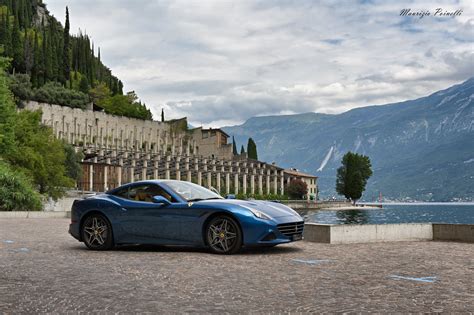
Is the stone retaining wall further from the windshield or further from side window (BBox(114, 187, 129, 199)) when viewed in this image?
side window (BBox(114, 187, 129, 199))

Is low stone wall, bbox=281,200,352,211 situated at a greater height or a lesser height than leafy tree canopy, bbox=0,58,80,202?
lesser

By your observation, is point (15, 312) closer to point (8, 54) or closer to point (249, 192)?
point (8, 54)

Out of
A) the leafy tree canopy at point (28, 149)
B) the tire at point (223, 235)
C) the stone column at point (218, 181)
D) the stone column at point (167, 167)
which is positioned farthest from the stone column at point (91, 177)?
the tire at point (223, 235)

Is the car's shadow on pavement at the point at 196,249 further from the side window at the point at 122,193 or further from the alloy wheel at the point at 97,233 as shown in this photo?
the side window at the point at 122,193

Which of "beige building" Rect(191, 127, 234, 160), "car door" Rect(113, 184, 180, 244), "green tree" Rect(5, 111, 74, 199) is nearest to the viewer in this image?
"car door" Rect(113, 184, 180, 244)

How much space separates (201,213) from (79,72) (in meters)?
154

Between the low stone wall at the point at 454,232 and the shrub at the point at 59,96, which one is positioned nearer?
the low stone wall at the point at 454,232

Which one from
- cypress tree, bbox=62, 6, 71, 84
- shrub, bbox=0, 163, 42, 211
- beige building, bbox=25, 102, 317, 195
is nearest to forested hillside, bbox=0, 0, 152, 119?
cypress tree, bbox=62, 6, 71, 84

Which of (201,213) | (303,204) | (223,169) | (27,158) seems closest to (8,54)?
(223,169)

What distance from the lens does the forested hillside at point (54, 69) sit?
440 feet

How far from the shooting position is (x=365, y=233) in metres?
15.9

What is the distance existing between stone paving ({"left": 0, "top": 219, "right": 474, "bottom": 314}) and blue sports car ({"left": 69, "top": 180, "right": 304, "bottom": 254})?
32 cm

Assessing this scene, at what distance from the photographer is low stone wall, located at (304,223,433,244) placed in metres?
15.4

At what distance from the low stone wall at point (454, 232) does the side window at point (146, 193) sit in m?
6.91
